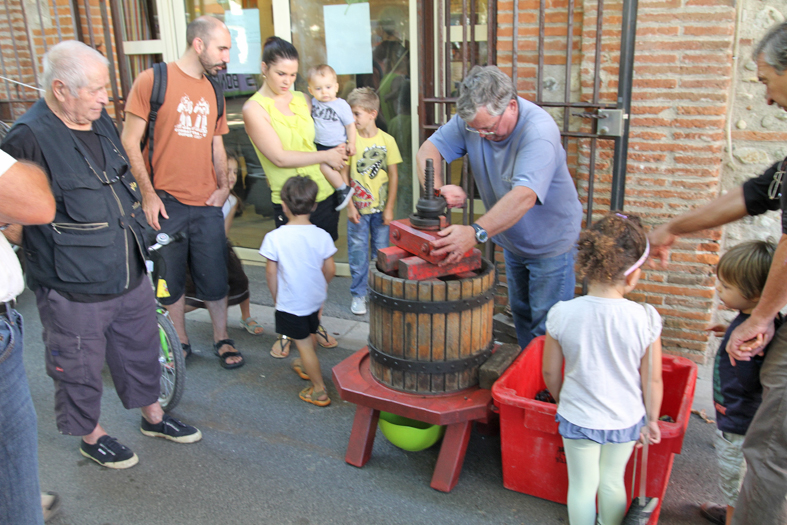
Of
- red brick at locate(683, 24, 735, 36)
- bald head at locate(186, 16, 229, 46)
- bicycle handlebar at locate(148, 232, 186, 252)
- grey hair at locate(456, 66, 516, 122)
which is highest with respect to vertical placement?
bald head at locate(186, 16, 229, 46)

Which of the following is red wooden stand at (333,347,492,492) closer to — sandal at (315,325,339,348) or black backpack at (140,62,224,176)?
sandal at (315,325,339,348)

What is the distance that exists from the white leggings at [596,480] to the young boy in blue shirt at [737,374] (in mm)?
462

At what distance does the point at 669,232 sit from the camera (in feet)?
9.59

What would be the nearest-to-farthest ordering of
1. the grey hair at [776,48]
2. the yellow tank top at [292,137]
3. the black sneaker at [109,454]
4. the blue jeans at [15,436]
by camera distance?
1. the grey hair at [776,48]
2. the blue jeans at [15,436]
3. the black sneaker at [109,454]
4. the yellow tank top at [292,137]

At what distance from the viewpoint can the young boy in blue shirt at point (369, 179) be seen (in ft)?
16.6

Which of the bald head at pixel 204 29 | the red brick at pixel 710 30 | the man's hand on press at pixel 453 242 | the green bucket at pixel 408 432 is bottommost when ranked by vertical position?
the green bucket at pixel 408 432

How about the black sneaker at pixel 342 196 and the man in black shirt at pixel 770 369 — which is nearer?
the man in black shirt at pixel 770 369

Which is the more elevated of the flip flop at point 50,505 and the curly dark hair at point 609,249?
the curly dark hair at point 609,249

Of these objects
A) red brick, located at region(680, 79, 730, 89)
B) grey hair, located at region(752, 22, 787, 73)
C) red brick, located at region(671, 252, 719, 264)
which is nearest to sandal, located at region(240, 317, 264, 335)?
red brick, located at region(671, 252, 719, 264)

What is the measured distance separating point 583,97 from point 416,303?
7.43 feet

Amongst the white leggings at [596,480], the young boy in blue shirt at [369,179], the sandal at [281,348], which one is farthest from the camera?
the young boy in blue shirt at [369,179]

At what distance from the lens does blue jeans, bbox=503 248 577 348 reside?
3.55 meters

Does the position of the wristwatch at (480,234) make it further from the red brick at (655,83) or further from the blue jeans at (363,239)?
the blue jeans at (363,239)

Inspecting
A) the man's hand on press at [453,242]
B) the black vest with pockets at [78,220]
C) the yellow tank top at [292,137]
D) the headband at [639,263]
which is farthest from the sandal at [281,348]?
the headband at [639,263]
